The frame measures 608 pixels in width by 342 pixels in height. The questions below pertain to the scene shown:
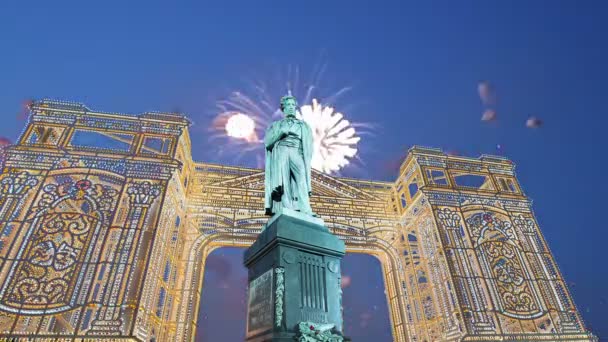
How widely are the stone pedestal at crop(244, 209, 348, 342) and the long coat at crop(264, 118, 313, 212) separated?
88 cm

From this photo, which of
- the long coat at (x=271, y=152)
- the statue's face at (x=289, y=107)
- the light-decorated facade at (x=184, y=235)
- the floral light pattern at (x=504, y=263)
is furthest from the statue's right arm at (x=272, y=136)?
the floral light pattern at (x=504, y=263)

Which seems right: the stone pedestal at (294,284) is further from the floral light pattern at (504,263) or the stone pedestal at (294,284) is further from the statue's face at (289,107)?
the floral light pattern at (504,263)

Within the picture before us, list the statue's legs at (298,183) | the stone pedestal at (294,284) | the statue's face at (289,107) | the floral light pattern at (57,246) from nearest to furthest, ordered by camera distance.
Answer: the stone pedestal at (294,284) < the statue's legs at (298,183) < the statue's face at (289,107) < the floral light pattern at (57,246)

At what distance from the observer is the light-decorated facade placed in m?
10.5

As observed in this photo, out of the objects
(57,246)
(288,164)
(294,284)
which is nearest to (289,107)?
(288,164)

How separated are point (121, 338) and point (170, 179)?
5912 mm

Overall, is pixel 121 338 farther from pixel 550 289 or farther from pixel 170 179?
pixel 550 289

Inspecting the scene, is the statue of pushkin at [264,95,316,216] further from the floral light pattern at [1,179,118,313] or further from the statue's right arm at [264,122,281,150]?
the floral light pattern at [1,179,118,313]

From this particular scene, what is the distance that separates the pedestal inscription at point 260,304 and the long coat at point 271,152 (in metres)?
1.67

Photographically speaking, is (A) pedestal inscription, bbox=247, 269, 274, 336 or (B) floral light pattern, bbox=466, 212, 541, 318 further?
Result: (B) floral light pattern, bbox=466, 212, 541, 318

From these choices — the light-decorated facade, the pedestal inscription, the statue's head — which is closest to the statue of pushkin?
the statue's head

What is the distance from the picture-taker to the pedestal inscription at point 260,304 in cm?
485

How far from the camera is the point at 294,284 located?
4.91m

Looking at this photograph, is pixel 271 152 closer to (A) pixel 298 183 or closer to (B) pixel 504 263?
(A) pixel 298 183
